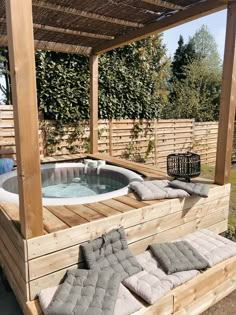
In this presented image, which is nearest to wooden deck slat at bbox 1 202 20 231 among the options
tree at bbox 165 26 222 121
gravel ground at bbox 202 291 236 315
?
gravel ground at bbox 202 291 236 315

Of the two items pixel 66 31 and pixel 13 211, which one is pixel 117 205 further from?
pixel 66 31

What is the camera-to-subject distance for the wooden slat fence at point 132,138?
464cm

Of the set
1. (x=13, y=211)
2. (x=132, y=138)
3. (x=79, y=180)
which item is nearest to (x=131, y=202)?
(x=13, y=211)

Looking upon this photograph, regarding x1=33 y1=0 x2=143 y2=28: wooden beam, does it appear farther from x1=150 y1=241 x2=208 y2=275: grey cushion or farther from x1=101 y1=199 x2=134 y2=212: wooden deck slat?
x1=150 y1=241 x2=208 y2=275: grey cushion

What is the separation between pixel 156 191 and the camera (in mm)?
2510

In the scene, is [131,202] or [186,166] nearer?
[131,202]

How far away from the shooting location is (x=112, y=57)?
5.97 m

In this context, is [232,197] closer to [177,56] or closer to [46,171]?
[46,171]

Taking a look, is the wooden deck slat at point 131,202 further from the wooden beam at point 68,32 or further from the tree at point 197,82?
the tree at point 197,82

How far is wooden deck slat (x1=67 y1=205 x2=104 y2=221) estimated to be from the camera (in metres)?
2.03

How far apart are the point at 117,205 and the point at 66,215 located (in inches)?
17.9

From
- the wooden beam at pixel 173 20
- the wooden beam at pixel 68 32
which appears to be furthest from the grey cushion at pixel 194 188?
the wooden beam at pixel 68 32

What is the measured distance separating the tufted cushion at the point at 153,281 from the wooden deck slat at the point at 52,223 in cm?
59

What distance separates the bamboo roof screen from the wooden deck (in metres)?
1.93
